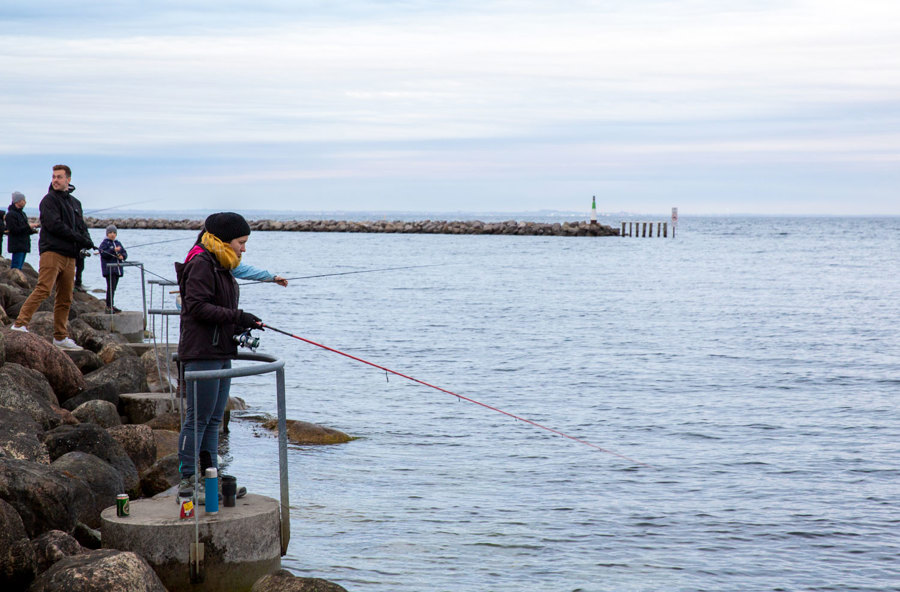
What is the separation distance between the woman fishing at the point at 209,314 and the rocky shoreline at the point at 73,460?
2.37ft

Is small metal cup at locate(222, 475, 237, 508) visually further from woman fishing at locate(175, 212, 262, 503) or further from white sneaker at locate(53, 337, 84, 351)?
white sneaker at locate(53, 337, 84, 351)

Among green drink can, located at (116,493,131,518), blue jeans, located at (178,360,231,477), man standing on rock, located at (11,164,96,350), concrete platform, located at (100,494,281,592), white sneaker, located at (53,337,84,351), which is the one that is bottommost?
concrete platform, located at (100,494,281,592)

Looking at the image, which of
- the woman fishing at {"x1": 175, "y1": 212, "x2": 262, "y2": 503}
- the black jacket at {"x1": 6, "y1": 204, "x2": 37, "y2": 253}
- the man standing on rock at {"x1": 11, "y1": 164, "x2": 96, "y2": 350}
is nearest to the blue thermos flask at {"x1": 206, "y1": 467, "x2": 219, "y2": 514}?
the woman fishing at {"x1": 175, "y1": 212, "x2": 262, "y2": 503}

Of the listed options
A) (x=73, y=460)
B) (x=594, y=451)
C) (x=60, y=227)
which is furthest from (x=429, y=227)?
(x=73, y=460)

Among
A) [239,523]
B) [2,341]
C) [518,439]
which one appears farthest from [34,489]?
[518,439]

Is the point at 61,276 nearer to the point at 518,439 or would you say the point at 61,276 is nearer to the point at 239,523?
the point at 518,439

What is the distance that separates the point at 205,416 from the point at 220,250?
3.05 ft

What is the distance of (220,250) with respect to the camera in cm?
536

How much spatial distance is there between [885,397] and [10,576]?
1115cm

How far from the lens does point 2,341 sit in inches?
321

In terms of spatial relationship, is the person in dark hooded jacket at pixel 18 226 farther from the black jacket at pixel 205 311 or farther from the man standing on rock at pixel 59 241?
the black jacket at pixel 205 311

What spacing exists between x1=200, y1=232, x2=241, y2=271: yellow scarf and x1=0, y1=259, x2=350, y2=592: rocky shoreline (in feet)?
4.92

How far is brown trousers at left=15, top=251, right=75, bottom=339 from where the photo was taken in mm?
9508

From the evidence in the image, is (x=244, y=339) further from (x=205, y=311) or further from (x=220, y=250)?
(x=220, y=250)
